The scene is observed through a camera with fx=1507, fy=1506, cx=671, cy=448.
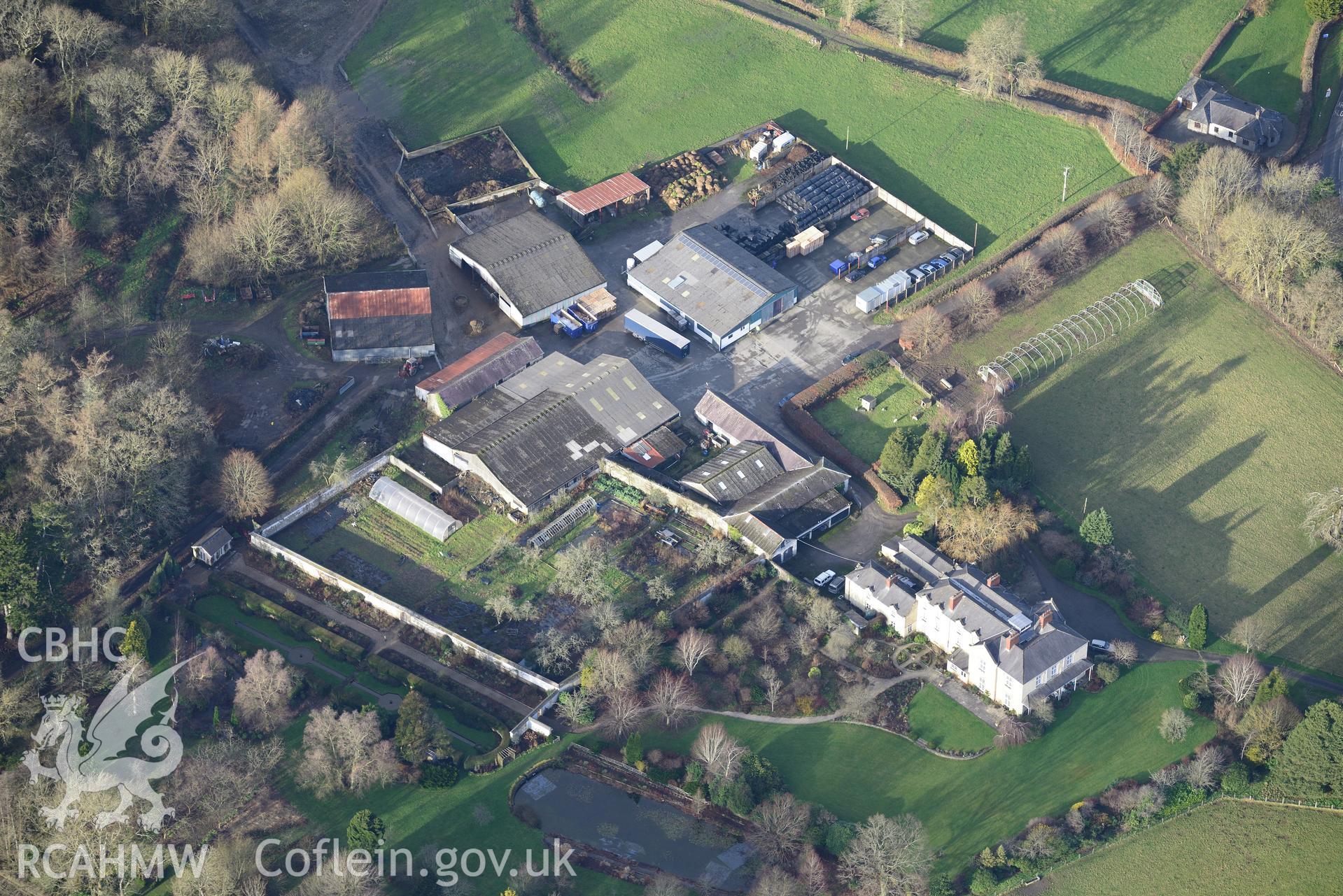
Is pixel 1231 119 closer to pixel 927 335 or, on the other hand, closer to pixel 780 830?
pixel 927 335

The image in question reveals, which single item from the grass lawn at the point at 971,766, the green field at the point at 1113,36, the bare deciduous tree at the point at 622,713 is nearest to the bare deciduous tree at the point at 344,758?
the bare deciduous tree at the point at 622,713

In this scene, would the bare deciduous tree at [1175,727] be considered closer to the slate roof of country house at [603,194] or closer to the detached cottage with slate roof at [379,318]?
the detached cottage with slate roof at [379,318]

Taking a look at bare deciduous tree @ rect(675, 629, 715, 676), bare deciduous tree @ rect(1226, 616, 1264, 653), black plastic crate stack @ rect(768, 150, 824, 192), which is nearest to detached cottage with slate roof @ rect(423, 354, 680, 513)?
bare deciduous tree @ rect(675, 629, 715, 676)

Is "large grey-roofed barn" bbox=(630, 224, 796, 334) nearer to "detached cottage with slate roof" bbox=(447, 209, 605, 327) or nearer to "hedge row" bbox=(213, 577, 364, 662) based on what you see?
"detached cottage with slate roof" bbox=(447, 209, 605, 327)

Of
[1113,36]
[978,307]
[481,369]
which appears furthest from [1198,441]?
[481,369]

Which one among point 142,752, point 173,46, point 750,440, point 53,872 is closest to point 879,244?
point 750,440
